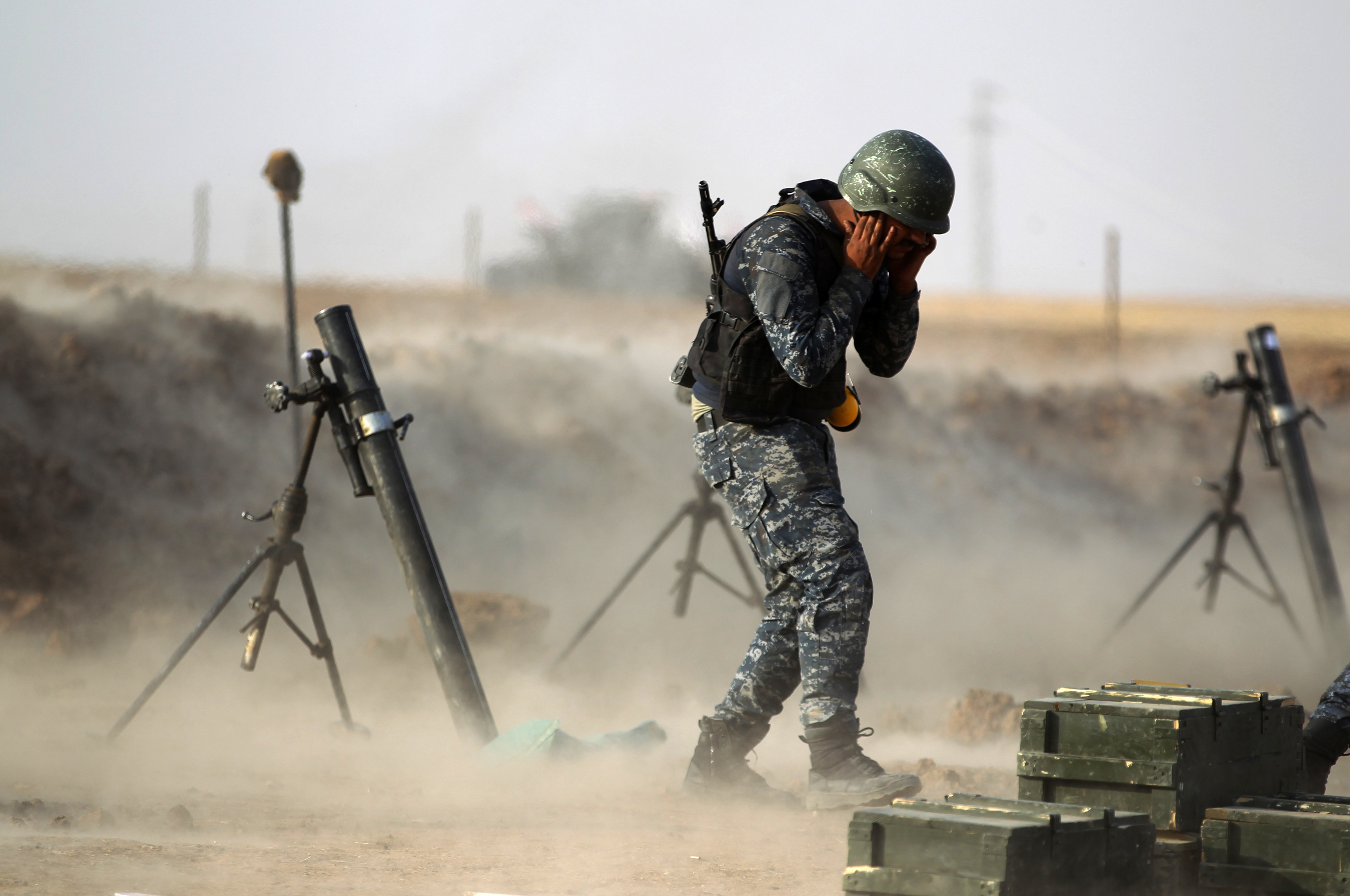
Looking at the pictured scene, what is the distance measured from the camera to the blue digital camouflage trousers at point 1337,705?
443 cm

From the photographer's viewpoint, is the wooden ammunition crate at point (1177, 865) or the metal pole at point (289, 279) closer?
the wooden ammunition crate at point (1177, 865)

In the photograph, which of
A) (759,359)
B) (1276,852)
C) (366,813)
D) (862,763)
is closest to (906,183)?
(759,359)

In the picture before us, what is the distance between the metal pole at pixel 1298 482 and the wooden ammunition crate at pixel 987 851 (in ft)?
21.4

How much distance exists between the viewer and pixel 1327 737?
4434mm

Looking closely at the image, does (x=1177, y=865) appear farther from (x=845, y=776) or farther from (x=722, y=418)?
(x=722, y=418)

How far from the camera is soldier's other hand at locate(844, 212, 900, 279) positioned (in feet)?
13.5

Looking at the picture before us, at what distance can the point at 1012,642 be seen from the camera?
10.2 metres

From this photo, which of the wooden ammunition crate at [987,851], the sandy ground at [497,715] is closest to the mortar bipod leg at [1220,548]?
the sandy ground at [497,715]

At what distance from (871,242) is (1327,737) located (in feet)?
7.47

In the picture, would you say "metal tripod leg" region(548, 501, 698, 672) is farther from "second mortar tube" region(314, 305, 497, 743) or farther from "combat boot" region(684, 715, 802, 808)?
"combat boot" region(684, 715, 802, 808)

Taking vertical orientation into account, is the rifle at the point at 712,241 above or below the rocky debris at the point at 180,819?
above

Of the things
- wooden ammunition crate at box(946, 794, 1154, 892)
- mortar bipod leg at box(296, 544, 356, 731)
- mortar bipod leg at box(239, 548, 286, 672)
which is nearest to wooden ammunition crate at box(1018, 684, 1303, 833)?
wooden ammunition crate at box(946, 794, 1154, 892)

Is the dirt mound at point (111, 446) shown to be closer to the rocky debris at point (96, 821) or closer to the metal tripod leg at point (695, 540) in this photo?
the metal tripod leg at point (695, 540)

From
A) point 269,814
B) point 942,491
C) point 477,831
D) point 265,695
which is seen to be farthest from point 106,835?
point 942,491
